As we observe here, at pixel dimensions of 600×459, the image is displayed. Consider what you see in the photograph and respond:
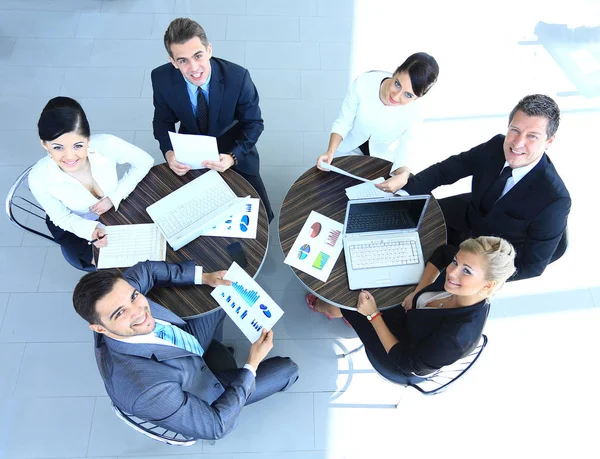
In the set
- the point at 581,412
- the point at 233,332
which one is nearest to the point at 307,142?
the point at 233,332

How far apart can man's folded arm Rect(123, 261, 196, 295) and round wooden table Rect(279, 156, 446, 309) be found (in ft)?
1.60

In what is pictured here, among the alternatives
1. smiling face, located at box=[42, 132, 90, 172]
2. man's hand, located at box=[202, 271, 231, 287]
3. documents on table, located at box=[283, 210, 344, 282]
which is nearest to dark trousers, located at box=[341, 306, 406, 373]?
documents on table, located at box=[283, 210, 344, 282]

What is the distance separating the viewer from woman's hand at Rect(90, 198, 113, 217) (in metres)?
2.22

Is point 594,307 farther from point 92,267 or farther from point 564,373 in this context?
point 92,267

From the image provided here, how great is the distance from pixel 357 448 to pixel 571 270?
194cm

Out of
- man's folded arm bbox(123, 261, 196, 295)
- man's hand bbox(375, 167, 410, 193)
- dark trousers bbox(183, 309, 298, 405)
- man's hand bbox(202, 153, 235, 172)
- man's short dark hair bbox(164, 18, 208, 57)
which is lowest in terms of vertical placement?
dark trousers bbox(183, 309, 298, 405)

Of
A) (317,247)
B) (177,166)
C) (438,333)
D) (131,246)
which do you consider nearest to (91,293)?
(131,246)

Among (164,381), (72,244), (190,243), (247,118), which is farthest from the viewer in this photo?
(247,118)

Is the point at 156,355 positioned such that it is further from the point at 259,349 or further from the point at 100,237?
the point at 100,237

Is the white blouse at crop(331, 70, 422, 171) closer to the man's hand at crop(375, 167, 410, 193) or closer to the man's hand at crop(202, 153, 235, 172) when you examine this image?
the man's hand at crop(375, 167, 410, 193)

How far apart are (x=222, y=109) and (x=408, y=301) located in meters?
1.48

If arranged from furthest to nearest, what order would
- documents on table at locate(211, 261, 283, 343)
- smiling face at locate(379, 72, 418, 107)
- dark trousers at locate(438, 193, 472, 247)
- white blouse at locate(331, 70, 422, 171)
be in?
dark trousers at locate(438, 193, 472, 247) < white blouse at locate(331, 70, 422, 171) < smiling face at locate(379, 72, 418, 107) < documents on table at locate(211, 261, 283, 343)

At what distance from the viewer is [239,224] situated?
7.36ft

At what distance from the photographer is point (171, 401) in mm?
1725
